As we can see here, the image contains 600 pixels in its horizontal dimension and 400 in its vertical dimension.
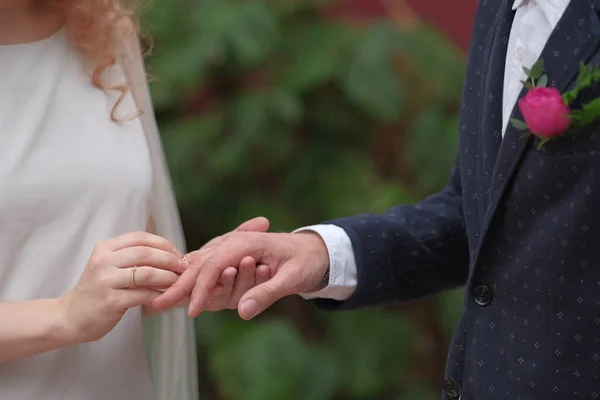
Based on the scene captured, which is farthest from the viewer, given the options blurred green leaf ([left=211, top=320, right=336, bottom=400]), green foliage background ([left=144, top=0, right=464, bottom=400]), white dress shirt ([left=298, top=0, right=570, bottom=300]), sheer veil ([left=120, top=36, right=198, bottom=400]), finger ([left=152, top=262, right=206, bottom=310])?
green foliage background ([left=144, top=0, right=464, bottom=400])

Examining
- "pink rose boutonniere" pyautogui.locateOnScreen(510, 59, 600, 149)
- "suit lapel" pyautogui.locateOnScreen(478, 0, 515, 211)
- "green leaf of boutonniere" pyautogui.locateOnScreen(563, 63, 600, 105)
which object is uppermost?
"green leaf of boutonniere" pyautogui.locateOnScreen(563, 63, 600, 105)

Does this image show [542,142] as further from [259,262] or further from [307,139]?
[307,139]

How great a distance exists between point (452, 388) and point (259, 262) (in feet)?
1.09

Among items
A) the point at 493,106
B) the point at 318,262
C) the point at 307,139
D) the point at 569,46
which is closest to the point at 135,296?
the point at 318,262

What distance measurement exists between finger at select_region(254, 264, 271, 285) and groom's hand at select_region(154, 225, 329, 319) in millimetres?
11

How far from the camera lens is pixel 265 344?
2211mm

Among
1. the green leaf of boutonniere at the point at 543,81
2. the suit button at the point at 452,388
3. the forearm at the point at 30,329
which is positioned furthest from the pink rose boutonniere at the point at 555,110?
the forearm at the point at 30,329

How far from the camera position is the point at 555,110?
3.15 ft

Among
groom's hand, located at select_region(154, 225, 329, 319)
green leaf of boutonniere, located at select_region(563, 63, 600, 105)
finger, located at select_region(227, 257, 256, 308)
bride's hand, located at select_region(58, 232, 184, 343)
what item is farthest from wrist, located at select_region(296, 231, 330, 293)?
green leaf of boutonniere, located at select_region(563, 63, 600, 105)

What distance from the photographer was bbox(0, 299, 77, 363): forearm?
117 centimetres

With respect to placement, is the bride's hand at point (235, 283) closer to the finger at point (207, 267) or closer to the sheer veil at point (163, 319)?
the finger at point (207, 267)

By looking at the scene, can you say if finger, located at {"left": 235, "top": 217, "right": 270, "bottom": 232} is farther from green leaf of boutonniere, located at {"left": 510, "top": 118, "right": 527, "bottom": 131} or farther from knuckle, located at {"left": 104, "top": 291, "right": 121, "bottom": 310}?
green leaf of boutonniere, located at {"left": 510, "top": 118, "right": 527, "bottom": 131}

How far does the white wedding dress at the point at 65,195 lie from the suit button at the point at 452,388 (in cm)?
51

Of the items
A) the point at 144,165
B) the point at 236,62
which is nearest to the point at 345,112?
the point at 236,62
